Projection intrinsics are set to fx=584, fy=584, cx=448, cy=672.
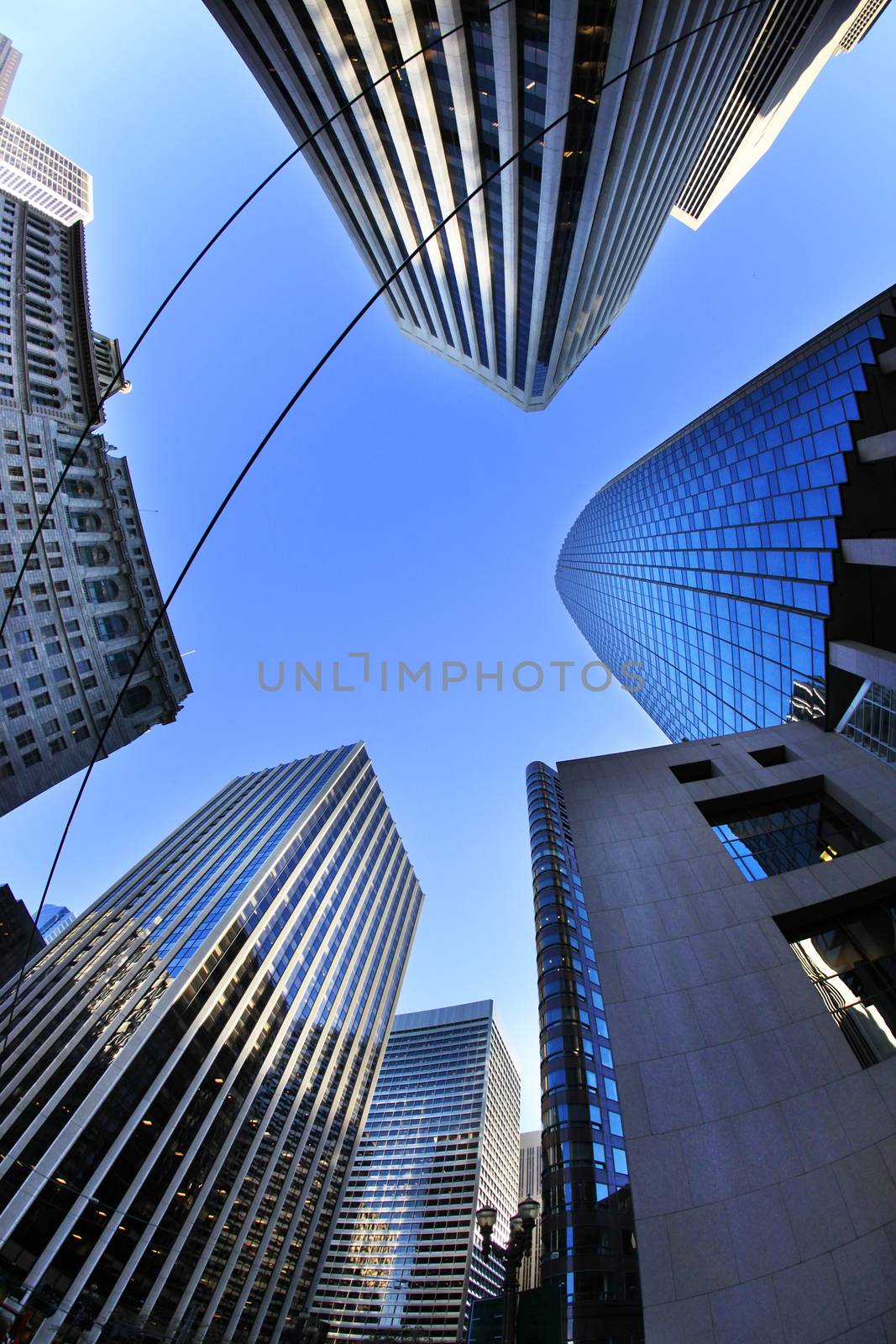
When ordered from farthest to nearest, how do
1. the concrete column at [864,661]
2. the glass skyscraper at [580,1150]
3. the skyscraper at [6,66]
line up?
the skyscraper at [6,66] → the glass skyscraper at [580,1150] → the concrete column at [864,661]

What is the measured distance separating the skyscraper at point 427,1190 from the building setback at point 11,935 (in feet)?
227

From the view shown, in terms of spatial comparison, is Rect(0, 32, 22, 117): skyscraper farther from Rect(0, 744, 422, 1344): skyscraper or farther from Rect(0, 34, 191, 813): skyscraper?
Rect(0, 744, 422, 1344): skyscraper

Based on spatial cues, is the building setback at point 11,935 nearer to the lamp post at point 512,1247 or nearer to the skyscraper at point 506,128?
the lamp post at point 512,1247

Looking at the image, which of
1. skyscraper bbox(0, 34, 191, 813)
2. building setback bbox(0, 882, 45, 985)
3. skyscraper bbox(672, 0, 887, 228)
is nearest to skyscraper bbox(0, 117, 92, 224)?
skyscraper bbox(0, 34, 191, 813)

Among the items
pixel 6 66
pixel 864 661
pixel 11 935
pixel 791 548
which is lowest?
pixel 11 935

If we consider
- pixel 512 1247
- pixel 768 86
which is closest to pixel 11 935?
pixel 512 1247

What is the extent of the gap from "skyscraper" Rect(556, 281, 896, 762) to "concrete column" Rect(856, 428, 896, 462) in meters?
0.07

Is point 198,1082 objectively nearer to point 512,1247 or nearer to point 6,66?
point 512,1247

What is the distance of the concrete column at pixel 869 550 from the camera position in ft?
78.9

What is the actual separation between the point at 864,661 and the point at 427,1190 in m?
137

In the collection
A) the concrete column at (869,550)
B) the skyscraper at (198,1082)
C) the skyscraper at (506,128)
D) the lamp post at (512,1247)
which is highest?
the skyscraper at (506,128)

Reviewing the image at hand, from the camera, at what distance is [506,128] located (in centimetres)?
3534

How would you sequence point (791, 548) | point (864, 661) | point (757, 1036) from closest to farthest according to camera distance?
point (757, 1036)
point (864, 661)
point (791, 548)

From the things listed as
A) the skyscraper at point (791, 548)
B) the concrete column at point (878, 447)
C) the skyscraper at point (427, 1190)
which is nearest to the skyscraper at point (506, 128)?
the concrete column at point (878, 447)
